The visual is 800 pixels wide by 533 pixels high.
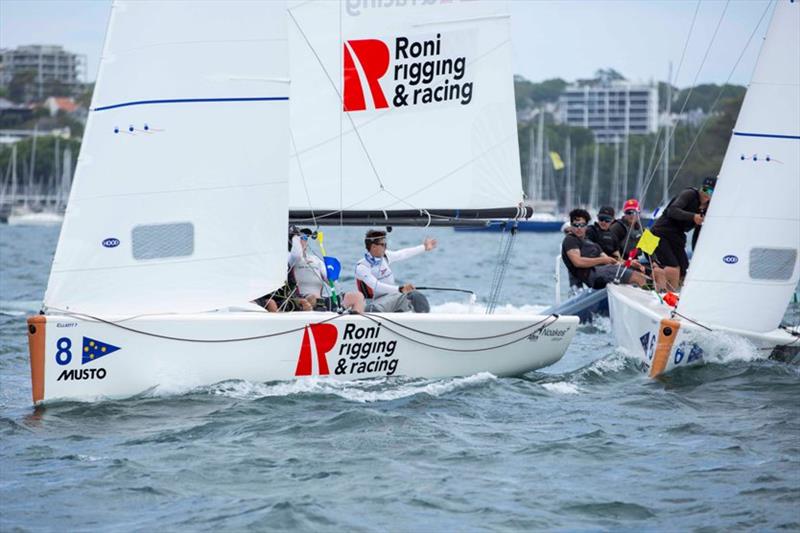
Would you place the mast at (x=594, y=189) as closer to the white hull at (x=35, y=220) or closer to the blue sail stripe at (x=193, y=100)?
the white hull at (x=35, y=220)

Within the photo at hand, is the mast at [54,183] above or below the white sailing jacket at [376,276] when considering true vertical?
below

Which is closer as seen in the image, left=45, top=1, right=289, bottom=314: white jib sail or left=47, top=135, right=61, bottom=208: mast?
left=45, top=1, right=289, bottom=314: white jib sail

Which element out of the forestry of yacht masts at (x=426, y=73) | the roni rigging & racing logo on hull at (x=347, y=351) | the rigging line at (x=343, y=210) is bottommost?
the roni rigging & racing logo on hull at (x=347, y=351)

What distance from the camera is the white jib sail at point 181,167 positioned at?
28.2 feet

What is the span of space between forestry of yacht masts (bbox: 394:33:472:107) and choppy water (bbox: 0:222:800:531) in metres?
2.21

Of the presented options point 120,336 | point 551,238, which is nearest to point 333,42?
point 120,336

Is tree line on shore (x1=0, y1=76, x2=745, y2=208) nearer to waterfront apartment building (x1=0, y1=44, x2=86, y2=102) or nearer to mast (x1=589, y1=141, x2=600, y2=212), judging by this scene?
mast (x1=589, y1=141, x2=600, y2=212)

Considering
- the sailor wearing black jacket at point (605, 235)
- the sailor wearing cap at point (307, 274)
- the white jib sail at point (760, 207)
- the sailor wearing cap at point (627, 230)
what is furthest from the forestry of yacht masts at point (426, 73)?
the sailor wearing black jacket at point (605, 235)

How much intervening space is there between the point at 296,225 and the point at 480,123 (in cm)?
160

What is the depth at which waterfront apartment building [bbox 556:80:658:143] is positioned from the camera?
151275 millimetres

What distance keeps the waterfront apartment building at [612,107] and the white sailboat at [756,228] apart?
467ft

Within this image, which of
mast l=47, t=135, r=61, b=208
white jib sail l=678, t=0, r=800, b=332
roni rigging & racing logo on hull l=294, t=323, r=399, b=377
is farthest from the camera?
mast l=47, t=135, r=61, b=208

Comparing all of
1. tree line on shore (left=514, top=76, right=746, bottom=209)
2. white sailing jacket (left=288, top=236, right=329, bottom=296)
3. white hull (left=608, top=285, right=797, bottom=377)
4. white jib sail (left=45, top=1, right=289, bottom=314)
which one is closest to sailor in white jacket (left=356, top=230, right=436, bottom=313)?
white sailing jacket (left=288, top=236, right=329, bottom=296)

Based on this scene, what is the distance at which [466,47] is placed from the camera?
10.1m
